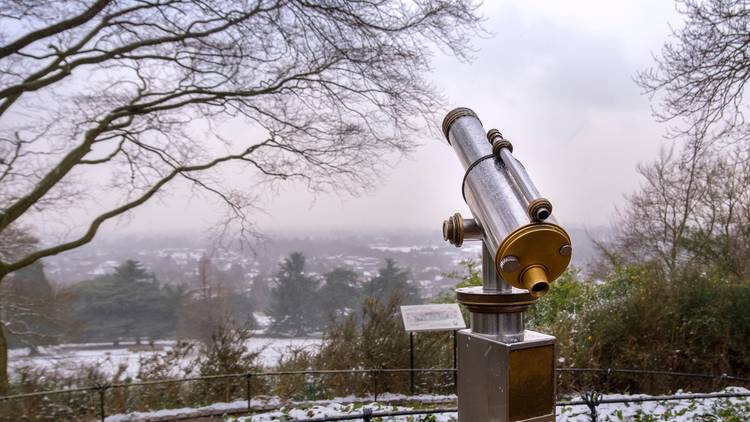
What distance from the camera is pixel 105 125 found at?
6.77 m

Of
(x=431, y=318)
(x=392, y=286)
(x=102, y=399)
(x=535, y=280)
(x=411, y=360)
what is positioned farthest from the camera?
(x=392, y=286)

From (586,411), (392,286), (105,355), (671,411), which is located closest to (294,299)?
(392,286)

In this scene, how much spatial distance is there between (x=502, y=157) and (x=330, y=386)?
5.53 metres

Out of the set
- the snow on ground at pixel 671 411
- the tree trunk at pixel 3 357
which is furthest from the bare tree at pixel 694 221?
the tree trunk at pixel 3 357

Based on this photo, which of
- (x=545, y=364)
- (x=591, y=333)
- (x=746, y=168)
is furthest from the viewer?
(x=746, y=168)

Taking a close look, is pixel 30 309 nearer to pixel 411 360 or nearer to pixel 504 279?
pixel 411 360

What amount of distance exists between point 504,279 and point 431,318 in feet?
15.5

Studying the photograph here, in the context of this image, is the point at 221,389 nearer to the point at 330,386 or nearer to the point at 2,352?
the point at 330,386

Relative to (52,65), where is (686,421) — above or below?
below

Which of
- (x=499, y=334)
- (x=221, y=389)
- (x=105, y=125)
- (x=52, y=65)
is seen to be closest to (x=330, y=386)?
(x=221, y=389)

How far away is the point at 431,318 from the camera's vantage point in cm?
588

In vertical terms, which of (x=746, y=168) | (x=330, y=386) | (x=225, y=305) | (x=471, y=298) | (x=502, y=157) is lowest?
(x=330, y=386)

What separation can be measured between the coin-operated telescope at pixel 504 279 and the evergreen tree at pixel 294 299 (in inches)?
232

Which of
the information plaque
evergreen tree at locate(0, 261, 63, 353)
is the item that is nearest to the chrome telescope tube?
the information plaque
